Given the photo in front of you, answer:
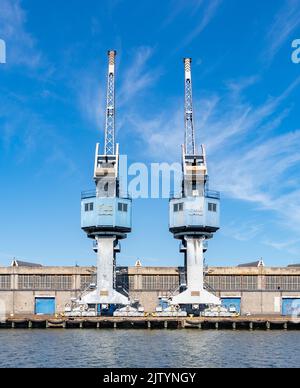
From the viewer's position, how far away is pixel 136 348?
58250 millimetres

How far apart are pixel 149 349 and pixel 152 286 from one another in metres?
51.4

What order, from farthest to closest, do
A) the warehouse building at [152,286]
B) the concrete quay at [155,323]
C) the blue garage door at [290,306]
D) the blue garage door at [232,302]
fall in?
the warehouse building at [152,286] < the blue garage door at [232,302] < the blue garage door at [290,306] < the concrete quay at [155,323]

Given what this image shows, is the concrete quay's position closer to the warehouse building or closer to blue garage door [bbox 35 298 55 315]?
the warehouse building

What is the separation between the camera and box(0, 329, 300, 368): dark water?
1896 inches

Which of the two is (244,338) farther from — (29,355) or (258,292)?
(258,292)

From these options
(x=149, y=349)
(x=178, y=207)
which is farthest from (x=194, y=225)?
(x=149, y=349)

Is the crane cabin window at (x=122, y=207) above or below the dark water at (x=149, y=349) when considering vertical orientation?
above

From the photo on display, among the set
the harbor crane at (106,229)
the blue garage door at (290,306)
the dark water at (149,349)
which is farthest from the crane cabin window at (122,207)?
the blue garage door at (290,306)

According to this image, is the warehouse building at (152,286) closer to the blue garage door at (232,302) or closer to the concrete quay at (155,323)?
the blue garage door at (232,302)

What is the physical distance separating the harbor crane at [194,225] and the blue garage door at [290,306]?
16463 millimetres

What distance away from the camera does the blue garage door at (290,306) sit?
10686cm

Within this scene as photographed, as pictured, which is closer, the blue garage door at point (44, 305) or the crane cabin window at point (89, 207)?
the crane cabin window at point (89, 207)

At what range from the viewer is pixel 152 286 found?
10844cm

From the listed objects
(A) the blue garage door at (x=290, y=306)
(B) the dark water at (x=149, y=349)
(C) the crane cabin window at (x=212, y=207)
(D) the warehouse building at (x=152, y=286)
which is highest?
(C) the crane cabin window at (x=212, y=207)
